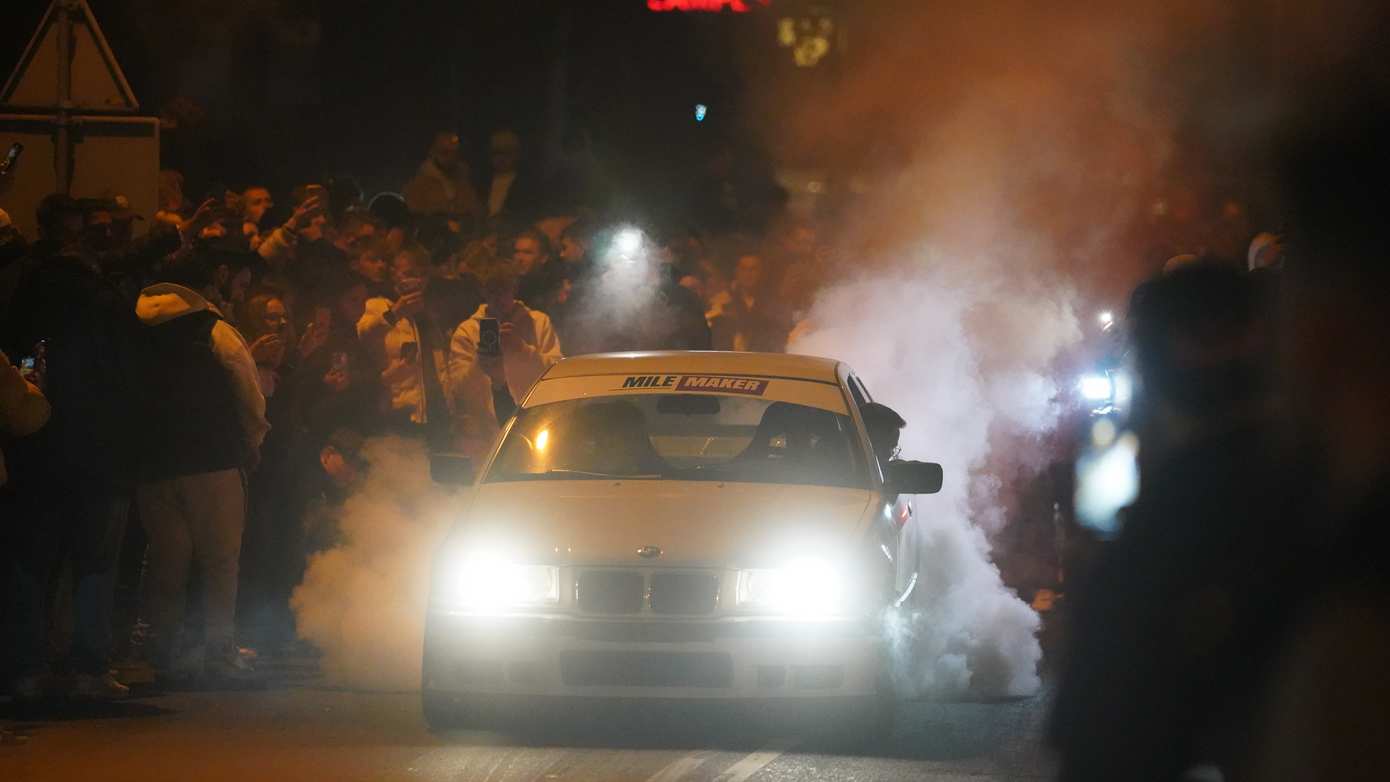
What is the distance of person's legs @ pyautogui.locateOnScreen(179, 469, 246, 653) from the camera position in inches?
484

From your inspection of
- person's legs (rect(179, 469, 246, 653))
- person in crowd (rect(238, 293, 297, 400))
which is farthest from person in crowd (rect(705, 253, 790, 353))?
person's legs (rect(179, 469, 246, 653))

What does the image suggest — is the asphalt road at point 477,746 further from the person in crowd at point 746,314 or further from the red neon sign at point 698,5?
the red neon sign at point 698,5

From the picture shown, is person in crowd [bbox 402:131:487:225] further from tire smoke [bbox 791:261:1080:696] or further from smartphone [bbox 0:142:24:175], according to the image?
smartphone [bbox 0:142:24:175]

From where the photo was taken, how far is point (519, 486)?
10750mm

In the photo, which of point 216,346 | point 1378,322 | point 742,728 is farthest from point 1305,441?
point 216,346

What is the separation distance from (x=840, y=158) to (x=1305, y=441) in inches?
794

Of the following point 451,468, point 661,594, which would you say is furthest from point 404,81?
point 661,594

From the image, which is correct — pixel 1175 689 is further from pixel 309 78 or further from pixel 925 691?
pixel 309 78

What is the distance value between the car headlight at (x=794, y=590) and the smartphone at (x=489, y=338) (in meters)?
5.42

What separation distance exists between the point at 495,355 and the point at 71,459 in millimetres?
3832

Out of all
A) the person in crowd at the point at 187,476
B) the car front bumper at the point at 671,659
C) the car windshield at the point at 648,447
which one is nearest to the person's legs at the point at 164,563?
the person in crowd at the point at 187,476

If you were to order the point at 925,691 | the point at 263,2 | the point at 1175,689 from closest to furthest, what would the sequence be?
the point at 1175,689 → the point at 925,691 → the point at 263,2

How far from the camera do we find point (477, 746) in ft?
32.7

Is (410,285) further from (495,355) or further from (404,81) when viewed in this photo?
(404,81)
